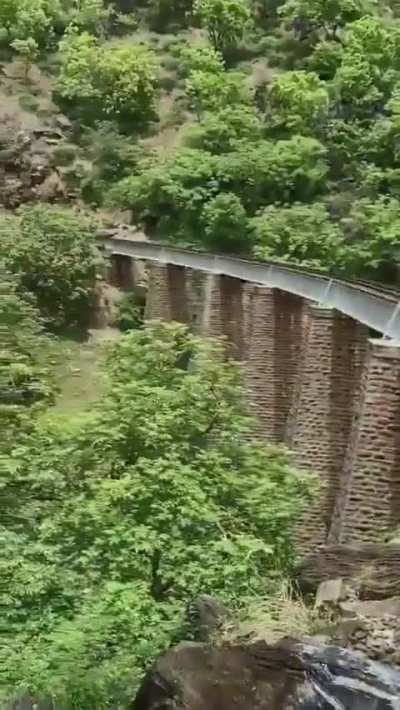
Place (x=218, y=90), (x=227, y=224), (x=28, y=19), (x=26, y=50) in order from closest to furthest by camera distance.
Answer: (x=227, y=224), (x=218, y=90), (x=26, y=50), (x=28, y=19)

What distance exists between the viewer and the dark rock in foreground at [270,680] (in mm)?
5129

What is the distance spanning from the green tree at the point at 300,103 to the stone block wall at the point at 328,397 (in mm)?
27121

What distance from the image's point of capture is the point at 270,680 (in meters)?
5.38

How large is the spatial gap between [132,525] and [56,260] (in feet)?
80.2

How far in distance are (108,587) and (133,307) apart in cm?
2783

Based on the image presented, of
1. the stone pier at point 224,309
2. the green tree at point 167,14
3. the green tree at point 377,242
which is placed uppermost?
the green tree at point 167,14

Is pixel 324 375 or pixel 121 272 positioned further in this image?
pixel 121 272

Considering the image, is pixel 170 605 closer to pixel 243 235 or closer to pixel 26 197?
pixel 243 235

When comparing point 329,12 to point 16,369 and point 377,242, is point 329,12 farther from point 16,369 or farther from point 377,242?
point 16,369

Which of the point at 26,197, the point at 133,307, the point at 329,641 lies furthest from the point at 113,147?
the point at 329,641

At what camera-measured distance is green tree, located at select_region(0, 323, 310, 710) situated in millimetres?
8641

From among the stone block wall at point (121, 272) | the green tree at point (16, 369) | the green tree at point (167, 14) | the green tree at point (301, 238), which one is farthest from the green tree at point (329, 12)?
the green tree at point (16, 369)

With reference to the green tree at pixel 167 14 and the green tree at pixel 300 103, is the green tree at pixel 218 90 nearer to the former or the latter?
the green tree at pixel 300 103

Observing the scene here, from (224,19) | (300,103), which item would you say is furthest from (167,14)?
(300,103)
